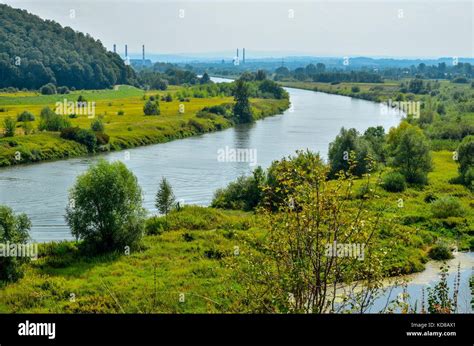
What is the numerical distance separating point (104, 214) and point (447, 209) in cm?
1002

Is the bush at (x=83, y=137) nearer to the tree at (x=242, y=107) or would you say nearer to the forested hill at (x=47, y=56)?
the tree at (x=242, y=107)

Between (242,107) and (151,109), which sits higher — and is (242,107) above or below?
above

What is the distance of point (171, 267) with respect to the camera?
12242 mm

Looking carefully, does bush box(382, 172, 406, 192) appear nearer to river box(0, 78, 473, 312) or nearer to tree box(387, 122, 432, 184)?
tree box(387, 122, 432, 184)

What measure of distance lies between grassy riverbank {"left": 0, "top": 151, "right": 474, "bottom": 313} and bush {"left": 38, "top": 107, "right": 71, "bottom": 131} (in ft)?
57.8

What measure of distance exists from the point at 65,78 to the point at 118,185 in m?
45.2

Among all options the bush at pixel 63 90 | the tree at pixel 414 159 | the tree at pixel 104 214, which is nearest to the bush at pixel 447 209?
the tree at pixel 414 159

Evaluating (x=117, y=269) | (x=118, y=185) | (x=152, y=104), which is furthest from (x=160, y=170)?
(x=152, y=104)

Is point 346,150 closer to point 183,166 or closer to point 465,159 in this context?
point 465,159

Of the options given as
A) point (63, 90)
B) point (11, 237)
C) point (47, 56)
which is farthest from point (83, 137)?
point (47, 56)

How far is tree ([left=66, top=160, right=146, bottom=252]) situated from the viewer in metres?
13.1

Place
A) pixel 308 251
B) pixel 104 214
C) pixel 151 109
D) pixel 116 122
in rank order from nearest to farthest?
1. pixel 308 251
2. pixel 104 214
3. pixel 116 122
4. pixel 151 109

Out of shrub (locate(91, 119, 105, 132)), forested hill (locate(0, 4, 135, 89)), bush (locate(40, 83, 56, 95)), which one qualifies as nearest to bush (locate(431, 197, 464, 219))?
shrub (locate(91, 119, 105, 132))
